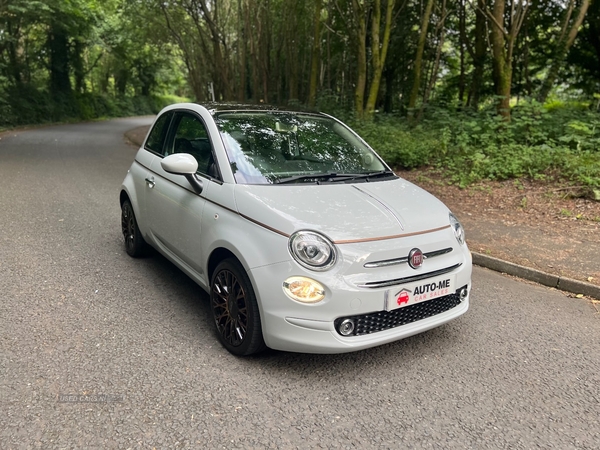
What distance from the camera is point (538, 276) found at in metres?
4.85

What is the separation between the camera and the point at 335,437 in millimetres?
2455

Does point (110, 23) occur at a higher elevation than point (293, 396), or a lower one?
higher

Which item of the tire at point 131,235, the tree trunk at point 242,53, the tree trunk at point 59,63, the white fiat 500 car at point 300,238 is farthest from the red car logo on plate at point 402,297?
the tree trunk at point 59,63

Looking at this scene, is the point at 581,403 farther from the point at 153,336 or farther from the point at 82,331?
the point at 82,331

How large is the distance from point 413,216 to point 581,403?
1533 millimetres

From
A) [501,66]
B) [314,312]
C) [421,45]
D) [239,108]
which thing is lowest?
[314,312]

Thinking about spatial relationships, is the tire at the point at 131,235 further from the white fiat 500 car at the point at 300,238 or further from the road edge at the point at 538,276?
the road edge at the point at 538,276

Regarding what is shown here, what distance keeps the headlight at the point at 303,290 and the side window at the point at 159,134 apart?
96.3 inches

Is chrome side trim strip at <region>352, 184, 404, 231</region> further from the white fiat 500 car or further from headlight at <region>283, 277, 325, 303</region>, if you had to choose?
headlight at <region>283, 277, 325, 303</region>

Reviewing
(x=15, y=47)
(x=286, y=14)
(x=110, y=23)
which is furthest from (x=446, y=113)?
(x=15, y=47)

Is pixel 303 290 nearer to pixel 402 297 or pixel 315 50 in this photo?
pixel 402 297

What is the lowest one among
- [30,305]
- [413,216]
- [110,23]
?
[30,305]

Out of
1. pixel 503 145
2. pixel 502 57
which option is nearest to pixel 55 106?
pixel 502 57

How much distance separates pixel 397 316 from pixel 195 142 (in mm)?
2235
